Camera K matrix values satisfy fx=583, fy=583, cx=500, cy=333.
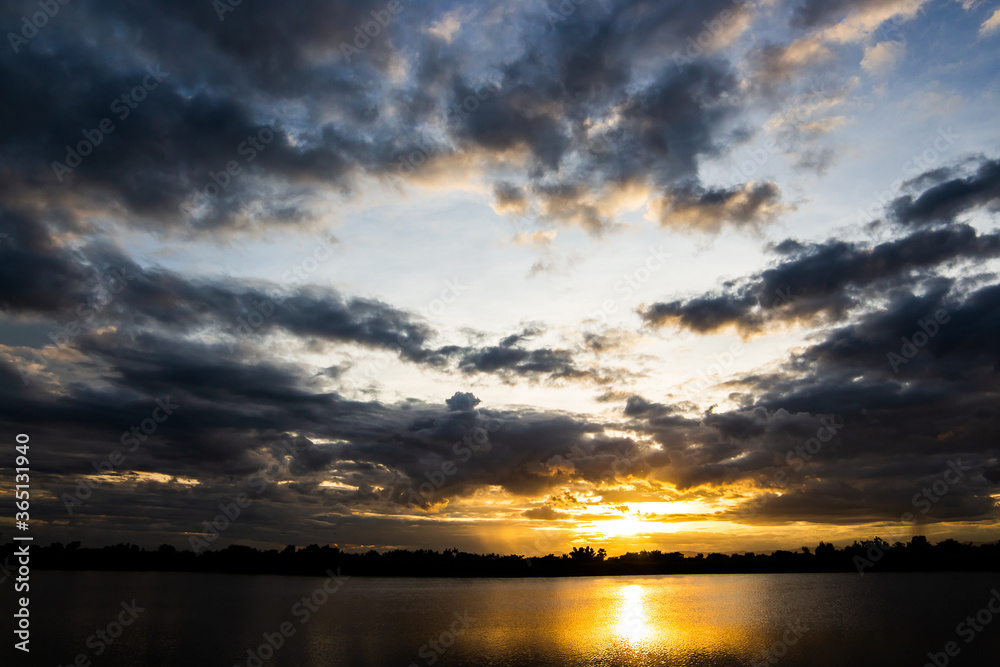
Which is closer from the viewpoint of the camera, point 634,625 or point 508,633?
point 508,633

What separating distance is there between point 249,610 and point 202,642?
149 feet

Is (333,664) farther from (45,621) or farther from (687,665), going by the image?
(45,621)

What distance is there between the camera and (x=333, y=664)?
56.2 metres

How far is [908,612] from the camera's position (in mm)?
101375

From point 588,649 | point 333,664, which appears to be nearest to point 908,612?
point 588,649

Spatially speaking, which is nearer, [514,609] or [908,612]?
[908,612]

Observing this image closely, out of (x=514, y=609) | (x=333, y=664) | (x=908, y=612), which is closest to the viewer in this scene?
(x=333, y=664)

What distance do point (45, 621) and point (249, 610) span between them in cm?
3266

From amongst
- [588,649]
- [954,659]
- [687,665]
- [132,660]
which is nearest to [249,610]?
[132,660]

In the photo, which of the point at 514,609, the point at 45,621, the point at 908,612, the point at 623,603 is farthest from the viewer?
the point at 623,603

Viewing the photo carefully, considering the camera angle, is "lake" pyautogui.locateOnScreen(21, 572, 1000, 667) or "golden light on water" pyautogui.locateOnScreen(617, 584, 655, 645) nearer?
"lake" pyautogui.locateOnScreen(21, 572, 1000, 667)

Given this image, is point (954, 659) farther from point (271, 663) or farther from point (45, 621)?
point (45, 621)

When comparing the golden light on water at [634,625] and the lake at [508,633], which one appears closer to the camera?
the lake at [508,633]

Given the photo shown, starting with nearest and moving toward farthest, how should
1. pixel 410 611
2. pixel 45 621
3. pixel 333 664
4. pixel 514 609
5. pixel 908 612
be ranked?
pixel 333 664 < pixel 45 621 < pixel 908 612 < pixel 410 611 < pixel 514 609
